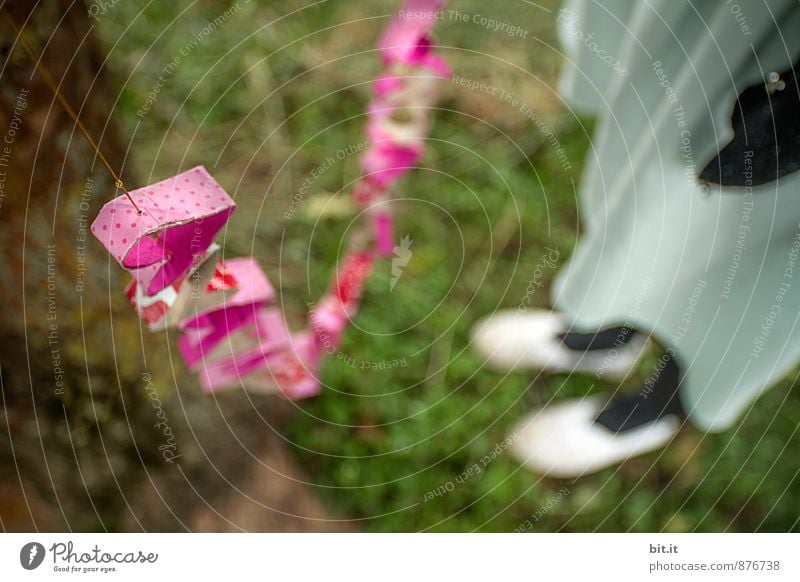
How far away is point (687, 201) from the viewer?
1.65 feet

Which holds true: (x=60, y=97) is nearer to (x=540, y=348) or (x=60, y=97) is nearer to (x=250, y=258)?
(x=250, y=258)

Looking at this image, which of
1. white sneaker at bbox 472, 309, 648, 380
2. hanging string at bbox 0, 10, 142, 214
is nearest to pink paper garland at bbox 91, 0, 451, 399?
hanging string at bbox 0, 10, 142, 214

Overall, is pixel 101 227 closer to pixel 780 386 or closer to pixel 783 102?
pixel 783 102

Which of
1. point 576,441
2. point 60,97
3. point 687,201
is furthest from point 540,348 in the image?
point 60,97

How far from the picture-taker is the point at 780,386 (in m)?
0.68

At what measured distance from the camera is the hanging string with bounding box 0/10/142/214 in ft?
1.41

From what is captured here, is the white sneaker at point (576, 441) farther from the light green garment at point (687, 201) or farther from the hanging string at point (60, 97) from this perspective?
the hanging string at point (60, 97)

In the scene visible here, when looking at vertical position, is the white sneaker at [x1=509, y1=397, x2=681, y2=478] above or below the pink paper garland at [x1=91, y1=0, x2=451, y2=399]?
below

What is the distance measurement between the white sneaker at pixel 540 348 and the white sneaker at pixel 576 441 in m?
0.04

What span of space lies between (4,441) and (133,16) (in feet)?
1.14

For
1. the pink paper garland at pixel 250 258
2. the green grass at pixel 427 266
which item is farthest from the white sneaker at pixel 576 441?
the pink paper garland at pixel 250 258

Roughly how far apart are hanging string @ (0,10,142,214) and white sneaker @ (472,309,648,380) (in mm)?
353

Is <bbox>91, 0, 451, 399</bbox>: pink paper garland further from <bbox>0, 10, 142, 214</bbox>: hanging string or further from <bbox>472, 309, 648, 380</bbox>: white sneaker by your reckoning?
<bbox>472, 309, 648, 380</bbox>: white sneaker
